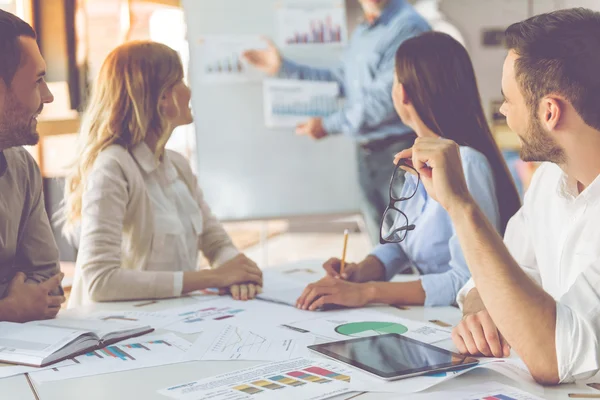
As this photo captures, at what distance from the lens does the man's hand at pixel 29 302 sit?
150 cm

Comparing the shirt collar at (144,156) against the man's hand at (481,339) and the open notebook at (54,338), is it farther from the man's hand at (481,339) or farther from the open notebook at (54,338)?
the man's hand at (481,339)

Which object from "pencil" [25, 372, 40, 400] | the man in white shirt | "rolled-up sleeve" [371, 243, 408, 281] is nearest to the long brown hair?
"rolled-up sleeve" [371, 243, 408, 281]

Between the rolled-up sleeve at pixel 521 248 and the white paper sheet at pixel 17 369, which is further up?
the rolled-up sleeve at pixel 521 248

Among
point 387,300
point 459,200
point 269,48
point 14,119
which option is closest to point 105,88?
point 14,119

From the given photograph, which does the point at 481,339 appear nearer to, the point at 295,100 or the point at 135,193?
the point at 135,193

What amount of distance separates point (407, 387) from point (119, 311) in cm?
84

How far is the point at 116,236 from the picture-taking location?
1820 mm

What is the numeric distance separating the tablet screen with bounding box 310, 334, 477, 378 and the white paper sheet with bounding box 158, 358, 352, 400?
0.14ft

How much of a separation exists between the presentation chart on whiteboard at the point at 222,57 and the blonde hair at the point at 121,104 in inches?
56.0

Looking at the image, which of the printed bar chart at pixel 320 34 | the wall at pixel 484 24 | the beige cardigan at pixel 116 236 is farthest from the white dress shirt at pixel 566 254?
the wall at pixel 484 24

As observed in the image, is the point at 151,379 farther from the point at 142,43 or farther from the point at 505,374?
the point at 142,43

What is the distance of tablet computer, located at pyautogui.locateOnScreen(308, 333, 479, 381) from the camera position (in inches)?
40.9

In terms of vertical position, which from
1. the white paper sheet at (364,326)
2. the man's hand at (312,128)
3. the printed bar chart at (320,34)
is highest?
the printed bar chart at (320,34)

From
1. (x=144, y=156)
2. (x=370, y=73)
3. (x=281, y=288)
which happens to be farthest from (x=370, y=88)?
(x=281, y=288)
